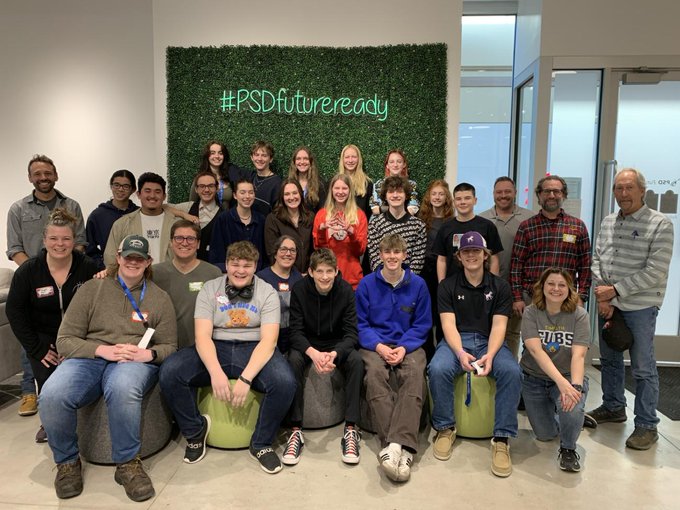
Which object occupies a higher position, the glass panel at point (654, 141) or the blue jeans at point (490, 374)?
the glass panel at point (654, 141)

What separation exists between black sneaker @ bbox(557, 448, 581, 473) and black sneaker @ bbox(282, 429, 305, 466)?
4.88 ft

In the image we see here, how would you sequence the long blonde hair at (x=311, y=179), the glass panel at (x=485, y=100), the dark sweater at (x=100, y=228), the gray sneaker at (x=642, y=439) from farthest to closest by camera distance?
the glass panel at (x=485, y=100)
the long blonde hair at (x=311, y=179)
the dark sweater at (x=100, y=228)
the gray sneaker at (x=642, y=439)

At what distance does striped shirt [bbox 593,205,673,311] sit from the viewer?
9.84 feet

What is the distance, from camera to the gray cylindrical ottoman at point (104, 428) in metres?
2.69

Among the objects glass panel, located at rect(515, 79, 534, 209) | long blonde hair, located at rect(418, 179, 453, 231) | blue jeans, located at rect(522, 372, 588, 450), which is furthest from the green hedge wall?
blue jeans, located at rect(522, 372, 588, 450)

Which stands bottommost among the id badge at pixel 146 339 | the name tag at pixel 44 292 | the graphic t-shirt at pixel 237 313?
the id badge at pixel 146 339

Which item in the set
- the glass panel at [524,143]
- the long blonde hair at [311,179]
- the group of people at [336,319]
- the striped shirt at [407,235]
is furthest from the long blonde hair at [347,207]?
the glass panel at [524,143]

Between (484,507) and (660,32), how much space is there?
14.5ft

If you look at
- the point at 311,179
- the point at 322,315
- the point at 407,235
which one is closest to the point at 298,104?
the point at 311,179

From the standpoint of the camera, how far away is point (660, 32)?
173 inches

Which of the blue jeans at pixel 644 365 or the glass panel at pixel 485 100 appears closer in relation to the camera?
the blue jeans at pixel 644 365

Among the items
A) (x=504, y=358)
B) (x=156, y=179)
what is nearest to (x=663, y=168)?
(x=504, y=358)

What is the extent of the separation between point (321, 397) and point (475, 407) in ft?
3.16

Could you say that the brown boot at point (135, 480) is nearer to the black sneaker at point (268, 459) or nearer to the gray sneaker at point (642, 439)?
the black sneaker at point (268, 459)
